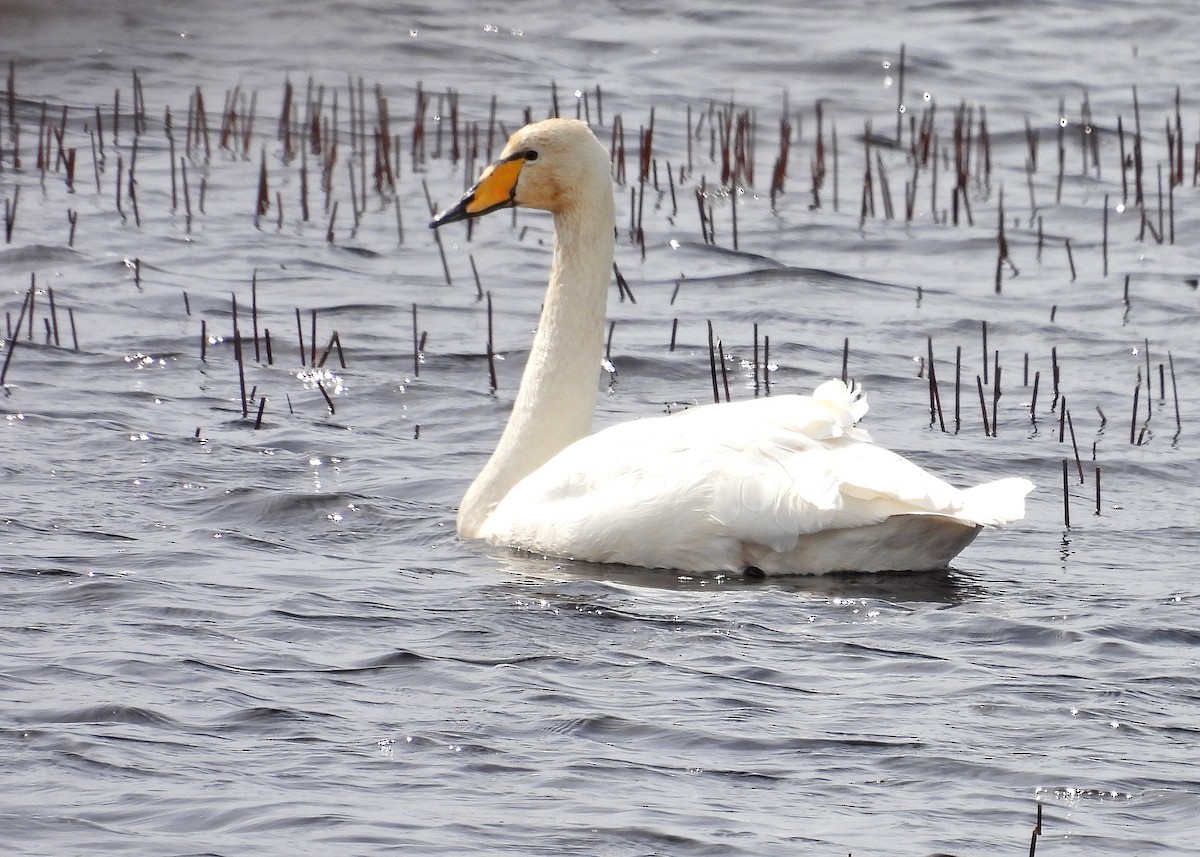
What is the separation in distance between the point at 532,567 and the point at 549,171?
71.0 inches

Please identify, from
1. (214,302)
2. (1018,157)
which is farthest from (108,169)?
(1018,157)

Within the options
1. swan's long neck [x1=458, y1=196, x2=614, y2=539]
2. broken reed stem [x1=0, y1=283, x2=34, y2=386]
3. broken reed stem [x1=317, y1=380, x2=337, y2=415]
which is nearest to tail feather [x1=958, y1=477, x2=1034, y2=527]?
swan's long neck [x1=458, y1=196, x2=614, y2=539]

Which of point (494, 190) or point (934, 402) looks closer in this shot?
point (494, 190)

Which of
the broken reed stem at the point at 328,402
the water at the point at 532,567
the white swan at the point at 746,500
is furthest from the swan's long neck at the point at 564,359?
the broken reed stem at the point at 328,402

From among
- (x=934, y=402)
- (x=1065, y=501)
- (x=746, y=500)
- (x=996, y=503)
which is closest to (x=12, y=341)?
(x=934, y=402)

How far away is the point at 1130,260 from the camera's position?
13211mm

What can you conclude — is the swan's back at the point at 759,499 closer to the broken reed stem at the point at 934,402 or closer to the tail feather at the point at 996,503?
the tail feather at the point at 996,503

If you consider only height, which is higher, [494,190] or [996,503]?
[494,190]

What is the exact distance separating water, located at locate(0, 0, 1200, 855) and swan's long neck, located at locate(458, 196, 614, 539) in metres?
0.35

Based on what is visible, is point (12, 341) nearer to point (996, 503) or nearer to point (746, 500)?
point (746, 500)

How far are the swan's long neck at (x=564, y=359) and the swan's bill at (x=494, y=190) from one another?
8.8 inches

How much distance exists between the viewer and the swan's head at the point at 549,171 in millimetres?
8109

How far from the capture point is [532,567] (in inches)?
279

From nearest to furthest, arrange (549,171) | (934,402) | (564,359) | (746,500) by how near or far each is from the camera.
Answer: (746,500), (564,359), (549,171), (934,402)
